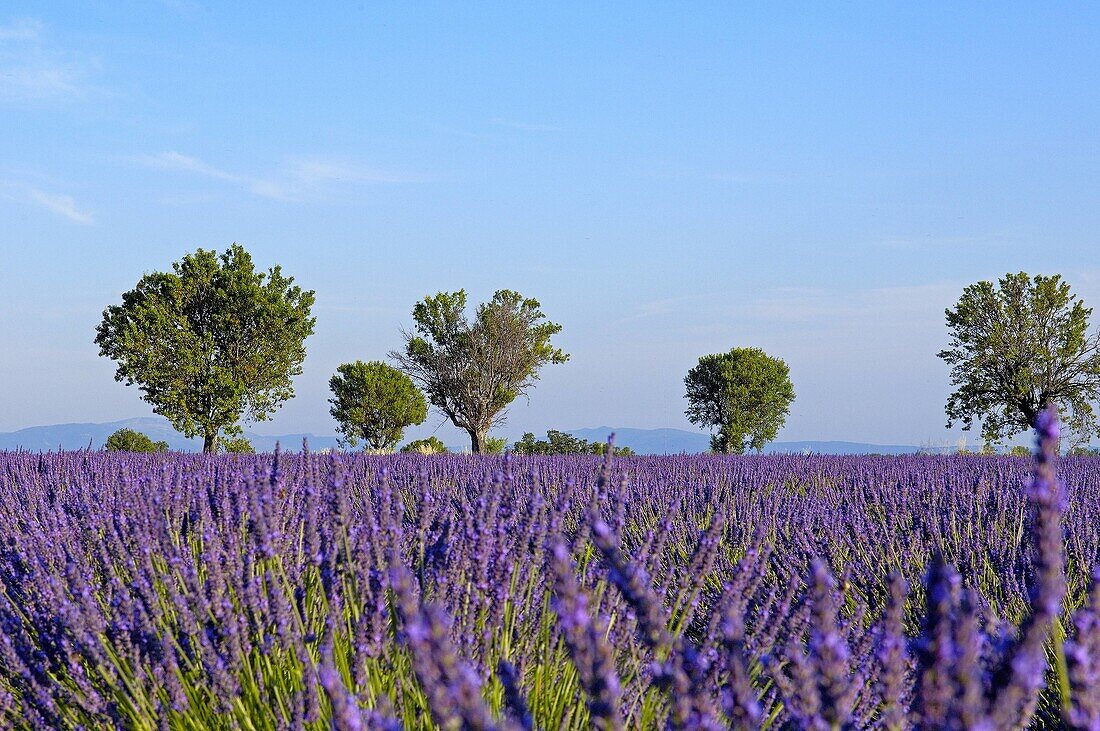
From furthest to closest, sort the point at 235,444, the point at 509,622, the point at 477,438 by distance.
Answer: the point at 477,438 → the point at 235,444 → the point at 509,622

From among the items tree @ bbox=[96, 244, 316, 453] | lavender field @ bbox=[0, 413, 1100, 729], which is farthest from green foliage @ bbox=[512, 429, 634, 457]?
lavender field @ bbox=[0, 413, 1100, 729]

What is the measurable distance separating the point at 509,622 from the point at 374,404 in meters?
32.7

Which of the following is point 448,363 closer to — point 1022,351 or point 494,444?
point 494,444

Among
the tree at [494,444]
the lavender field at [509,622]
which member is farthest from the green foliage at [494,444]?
the lavender field at [509,622]

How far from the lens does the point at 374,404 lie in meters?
34.6

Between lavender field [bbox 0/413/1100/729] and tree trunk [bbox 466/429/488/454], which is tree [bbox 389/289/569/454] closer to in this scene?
tree trunk [bbox 466/429/488/454]

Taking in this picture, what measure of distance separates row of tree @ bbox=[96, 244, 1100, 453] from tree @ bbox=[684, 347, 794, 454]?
0.05 m

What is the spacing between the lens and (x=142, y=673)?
2.37 meters

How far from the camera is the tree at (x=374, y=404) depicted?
34531 millimetres

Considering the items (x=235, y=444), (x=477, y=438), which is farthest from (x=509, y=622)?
(x=477, y=438)

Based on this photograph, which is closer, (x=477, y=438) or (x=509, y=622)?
(x=509, y=622)

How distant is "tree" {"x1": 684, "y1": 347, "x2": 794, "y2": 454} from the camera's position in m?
35.5

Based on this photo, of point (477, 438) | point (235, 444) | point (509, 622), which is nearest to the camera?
point (509, 622)

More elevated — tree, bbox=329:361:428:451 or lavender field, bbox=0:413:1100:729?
tree, bbox=329:361:428:451
